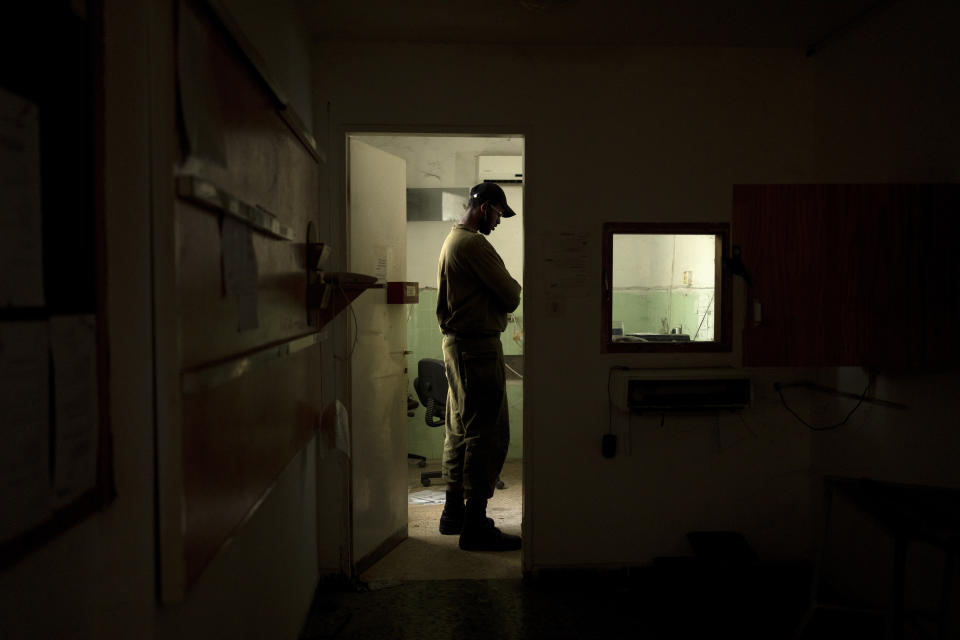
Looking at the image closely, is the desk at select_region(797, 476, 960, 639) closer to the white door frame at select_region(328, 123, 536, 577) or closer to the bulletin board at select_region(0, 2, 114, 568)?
the white door frame at select_region(328, 123, 536, 577)

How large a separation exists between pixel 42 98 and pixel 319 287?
126cm

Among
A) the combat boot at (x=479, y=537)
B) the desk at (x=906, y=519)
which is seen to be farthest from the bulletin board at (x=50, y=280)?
the combat boot at (x=479, y=537)

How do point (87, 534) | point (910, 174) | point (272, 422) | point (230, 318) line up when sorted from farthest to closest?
1. point (910, 174)
2. point (272, 422)
3. point (230, 318)
4. point (87, 534)

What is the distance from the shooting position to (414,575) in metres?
2.68

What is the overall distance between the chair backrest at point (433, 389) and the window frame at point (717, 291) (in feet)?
5.58

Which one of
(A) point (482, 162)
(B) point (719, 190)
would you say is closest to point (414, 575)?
(B) point (719, 190)

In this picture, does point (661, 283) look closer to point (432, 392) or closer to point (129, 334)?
point (432, 392)

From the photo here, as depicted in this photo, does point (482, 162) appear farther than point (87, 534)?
Yes

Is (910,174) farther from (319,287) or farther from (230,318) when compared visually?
(230,318)

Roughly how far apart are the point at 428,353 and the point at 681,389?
253 centimetres

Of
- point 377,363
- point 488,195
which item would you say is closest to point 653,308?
point 488,195

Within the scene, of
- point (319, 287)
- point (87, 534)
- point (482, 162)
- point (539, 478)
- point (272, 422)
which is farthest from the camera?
point (482, 162)

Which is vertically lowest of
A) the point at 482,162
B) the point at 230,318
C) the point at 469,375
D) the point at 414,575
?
the point at 414,575

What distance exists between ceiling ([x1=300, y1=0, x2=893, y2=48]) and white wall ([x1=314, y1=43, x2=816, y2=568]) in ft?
0.22
